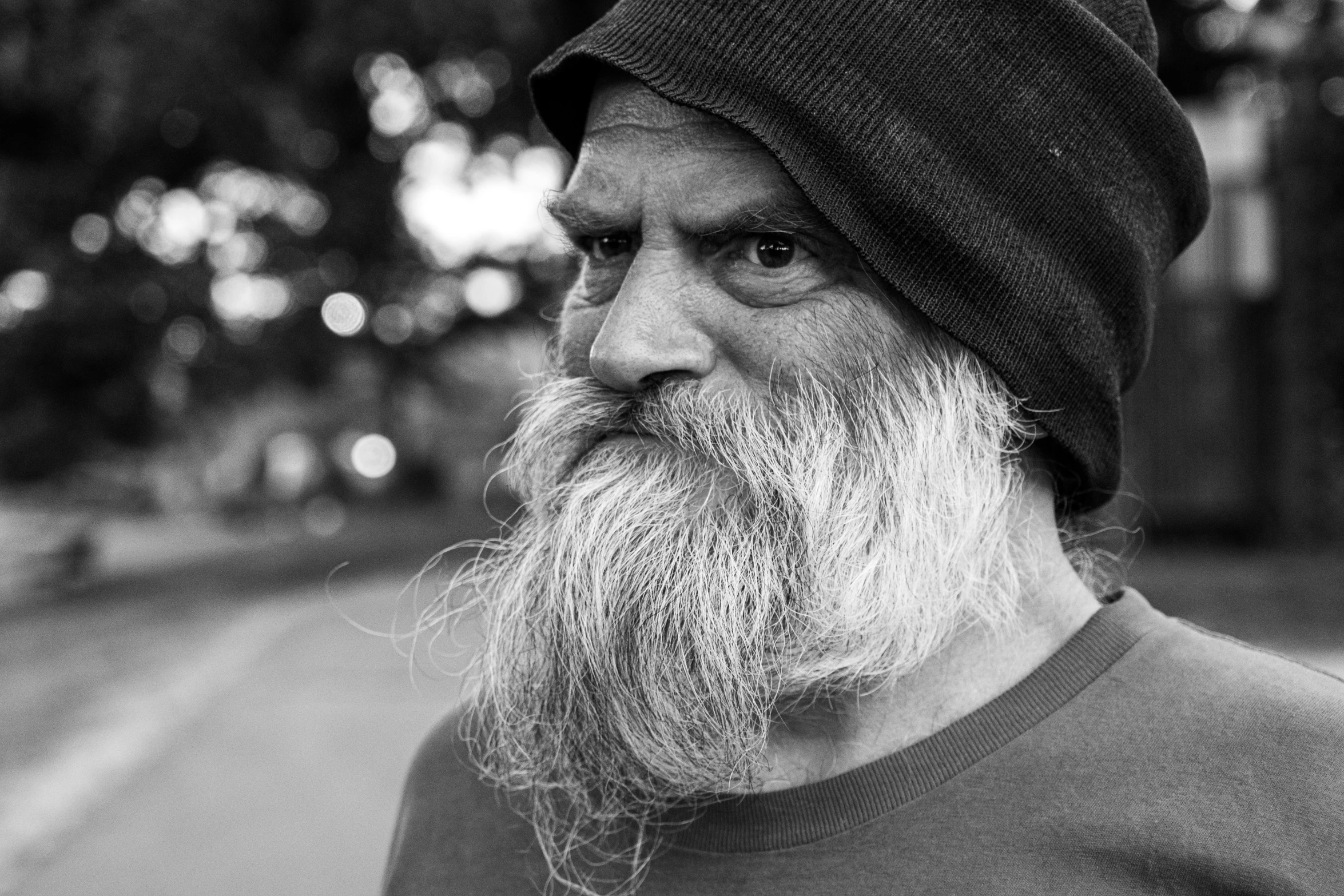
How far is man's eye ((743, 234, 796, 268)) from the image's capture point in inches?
61.7

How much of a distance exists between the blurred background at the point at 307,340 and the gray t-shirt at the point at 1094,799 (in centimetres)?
411

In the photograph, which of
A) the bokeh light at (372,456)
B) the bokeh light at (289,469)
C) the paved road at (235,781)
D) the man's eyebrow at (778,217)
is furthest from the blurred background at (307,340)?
the bokeh light at (372,456)

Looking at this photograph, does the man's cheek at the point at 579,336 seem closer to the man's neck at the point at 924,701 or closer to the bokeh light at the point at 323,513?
the man's neck at the point at 924,701

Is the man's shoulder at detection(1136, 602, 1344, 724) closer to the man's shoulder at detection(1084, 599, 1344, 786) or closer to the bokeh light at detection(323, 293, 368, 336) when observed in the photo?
the man's shoulder at detection(1084, 599, 1344, 786)

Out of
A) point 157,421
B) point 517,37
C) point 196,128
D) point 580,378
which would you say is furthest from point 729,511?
point 157,421

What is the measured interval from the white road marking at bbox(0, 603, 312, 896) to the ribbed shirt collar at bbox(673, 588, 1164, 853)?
4.20m

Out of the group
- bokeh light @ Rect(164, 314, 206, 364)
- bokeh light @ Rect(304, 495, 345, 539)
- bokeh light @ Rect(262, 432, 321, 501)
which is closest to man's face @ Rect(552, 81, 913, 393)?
bokeh light @ Rect(164, 314, 206, 364)

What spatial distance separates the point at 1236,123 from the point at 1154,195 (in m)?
10.7

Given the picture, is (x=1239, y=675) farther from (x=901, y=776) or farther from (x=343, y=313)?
(x=343, y=313)

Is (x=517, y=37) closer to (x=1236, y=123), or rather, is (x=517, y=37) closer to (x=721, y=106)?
(x=1236, y=123)

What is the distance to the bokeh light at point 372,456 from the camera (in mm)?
27781

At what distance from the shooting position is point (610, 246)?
176 cm

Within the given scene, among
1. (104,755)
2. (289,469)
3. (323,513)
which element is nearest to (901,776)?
(104,755)

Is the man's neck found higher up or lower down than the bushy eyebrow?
lower down
